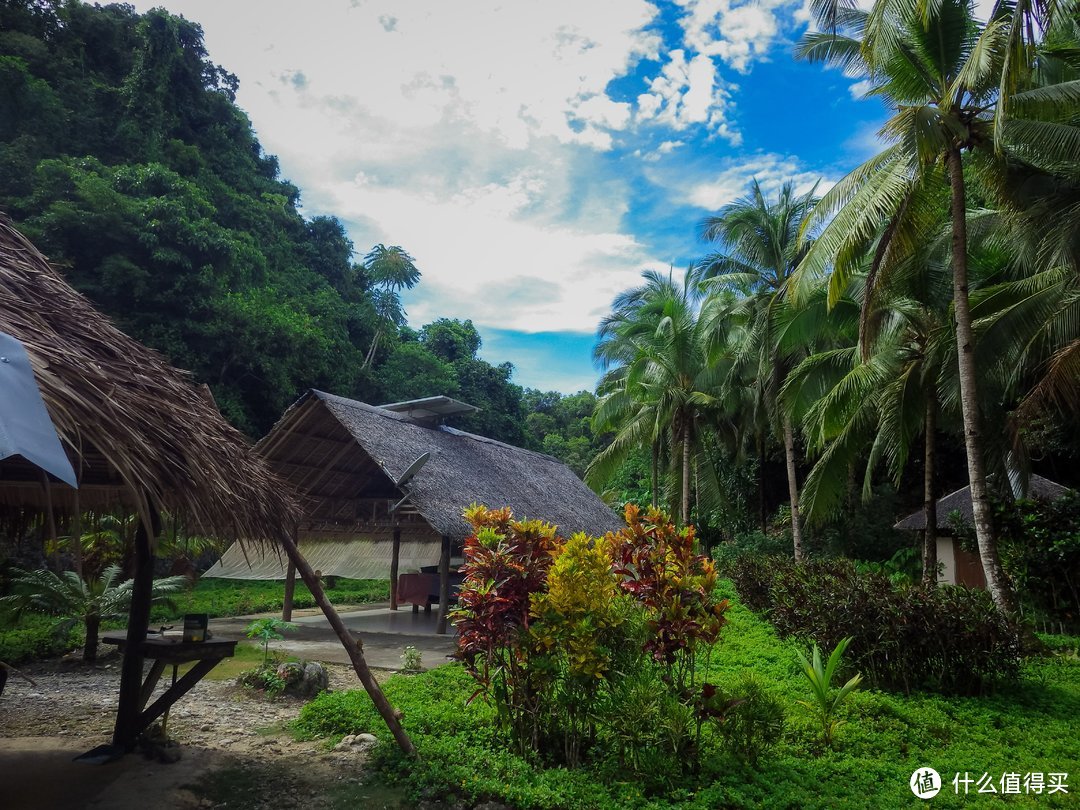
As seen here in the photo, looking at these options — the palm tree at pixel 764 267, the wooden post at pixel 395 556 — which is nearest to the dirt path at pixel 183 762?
the wooden post at pixel 395 556

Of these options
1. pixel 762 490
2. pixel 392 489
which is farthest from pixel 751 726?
pixel 762 490

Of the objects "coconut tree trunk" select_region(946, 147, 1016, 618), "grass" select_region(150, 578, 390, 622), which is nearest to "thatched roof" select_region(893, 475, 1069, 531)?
"coconut tree trunk" select_region(946, 147, 1016, 618)

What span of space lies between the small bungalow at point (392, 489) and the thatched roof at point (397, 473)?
0.02m

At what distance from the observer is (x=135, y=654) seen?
4641 millimetres

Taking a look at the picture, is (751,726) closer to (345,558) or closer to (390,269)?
(345,558)

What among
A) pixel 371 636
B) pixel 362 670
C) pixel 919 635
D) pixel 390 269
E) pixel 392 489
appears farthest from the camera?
pixel 390 269

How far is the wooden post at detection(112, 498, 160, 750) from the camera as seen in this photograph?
14.8 ft

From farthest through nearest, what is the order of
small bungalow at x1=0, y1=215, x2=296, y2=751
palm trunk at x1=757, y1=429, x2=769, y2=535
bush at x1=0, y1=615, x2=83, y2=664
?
palm trunk at x1=757, y1=429, x2=769, y2=535, bush at x1=0, y1=615, x2=83, y2=664, small bungalow at x1=0, y1=215, x2=296, y2=751

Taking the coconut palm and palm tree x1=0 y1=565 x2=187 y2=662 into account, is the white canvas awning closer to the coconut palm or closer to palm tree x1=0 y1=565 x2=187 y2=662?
palm tree x1=0 y1=565 x2=187 y2=662

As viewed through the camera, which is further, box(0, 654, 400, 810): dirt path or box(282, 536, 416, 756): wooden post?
box(282, 536, 416, 756): wooden post

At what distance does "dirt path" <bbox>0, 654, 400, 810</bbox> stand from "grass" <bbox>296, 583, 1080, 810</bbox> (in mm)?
350

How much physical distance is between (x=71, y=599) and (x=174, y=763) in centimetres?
418

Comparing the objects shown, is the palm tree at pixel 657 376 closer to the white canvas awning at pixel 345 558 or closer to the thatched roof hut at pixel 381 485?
the thatched roof hut at pixel 381 485

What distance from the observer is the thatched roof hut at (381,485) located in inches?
399
